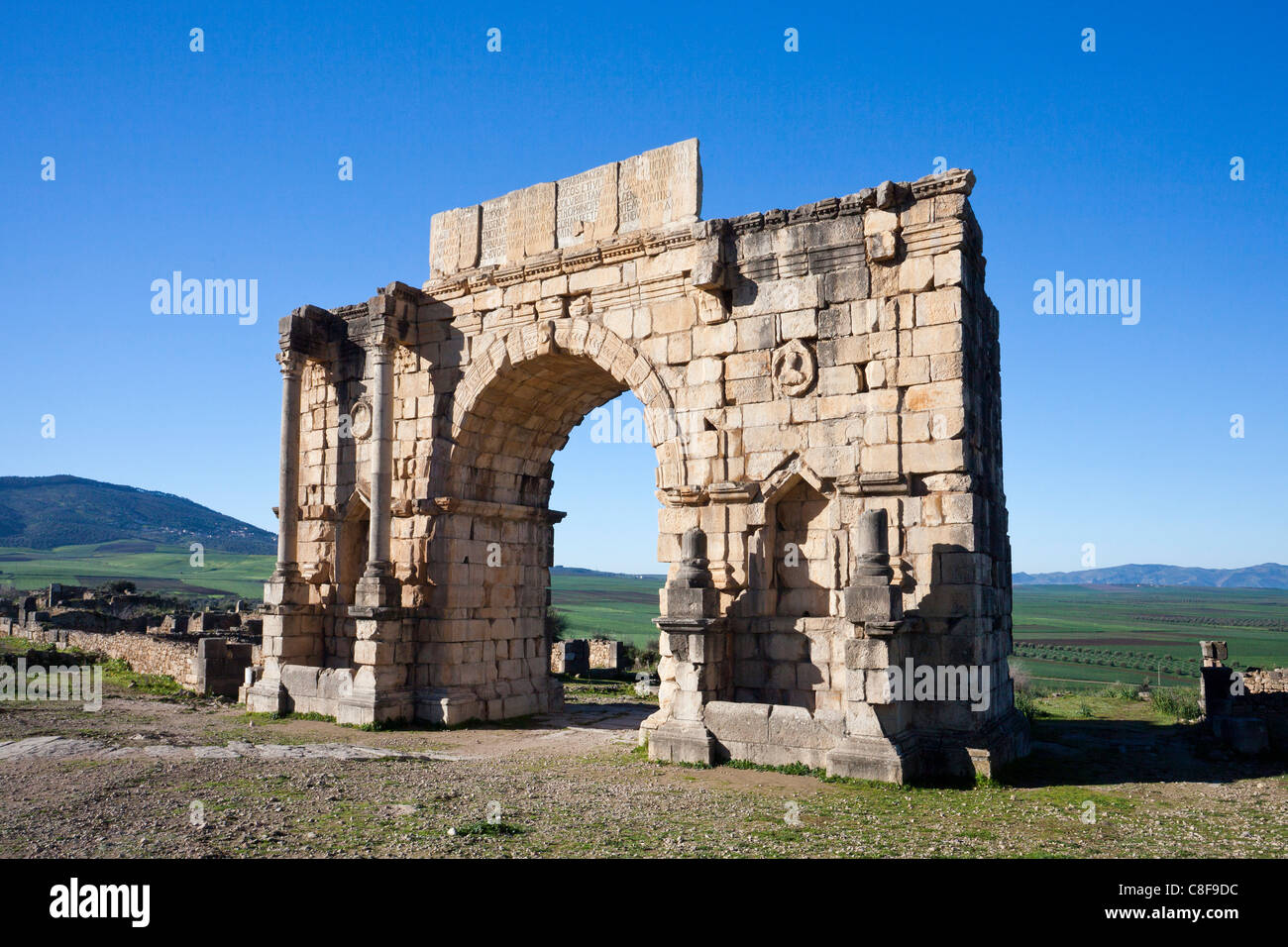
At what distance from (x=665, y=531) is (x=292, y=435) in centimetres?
671

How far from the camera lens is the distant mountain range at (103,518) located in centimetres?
13375

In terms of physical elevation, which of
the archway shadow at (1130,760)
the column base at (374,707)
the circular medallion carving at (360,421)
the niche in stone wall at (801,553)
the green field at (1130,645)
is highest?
the circular medallion carving at (360,421)

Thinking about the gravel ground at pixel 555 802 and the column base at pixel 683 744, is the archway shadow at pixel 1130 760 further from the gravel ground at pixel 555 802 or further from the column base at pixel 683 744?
the column base at pixel 683 744

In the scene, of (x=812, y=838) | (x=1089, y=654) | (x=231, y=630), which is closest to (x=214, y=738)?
(x=812, y=838)

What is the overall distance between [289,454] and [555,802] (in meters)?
8.81

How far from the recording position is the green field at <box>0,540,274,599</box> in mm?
83500

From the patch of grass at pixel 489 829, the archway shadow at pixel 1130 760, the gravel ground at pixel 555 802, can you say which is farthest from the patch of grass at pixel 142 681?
the archway shadow at pixel 1130 760

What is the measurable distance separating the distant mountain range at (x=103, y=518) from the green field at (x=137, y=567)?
7.07 m

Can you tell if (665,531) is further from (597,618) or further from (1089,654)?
(597,618)

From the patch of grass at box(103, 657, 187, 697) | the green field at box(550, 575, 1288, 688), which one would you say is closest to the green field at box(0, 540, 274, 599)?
the green field at box(550, 575, 1288, 688)

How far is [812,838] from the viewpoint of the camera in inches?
264

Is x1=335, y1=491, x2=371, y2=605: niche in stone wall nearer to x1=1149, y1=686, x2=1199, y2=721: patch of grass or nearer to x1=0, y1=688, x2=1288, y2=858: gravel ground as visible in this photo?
x1=0, y1=688, x2=1288, y2=858: gravel ground

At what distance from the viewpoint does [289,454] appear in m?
14.8

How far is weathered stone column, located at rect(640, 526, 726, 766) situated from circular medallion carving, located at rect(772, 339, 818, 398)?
197 cm
